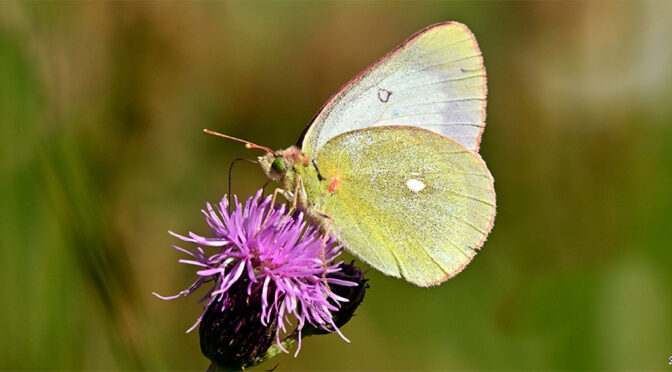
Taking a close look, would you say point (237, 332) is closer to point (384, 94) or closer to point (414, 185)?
point (414, 185)

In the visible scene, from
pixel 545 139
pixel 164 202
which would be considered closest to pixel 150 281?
pixel 164 202

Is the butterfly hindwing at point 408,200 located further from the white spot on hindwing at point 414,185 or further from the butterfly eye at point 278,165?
the butterfly eye at point 278,165

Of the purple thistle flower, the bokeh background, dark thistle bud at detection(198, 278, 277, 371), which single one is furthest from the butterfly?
the bokeh background

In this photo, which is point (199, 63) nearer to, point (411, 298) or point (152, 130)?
point (152, 130)

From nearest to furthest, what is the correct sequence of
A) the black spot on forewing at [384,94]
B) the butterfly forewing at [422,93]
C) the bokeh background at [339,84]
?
the butterfly forewing at [422,93] < the black spot on forewing at [384,94] < the bokeh background at [339,84]

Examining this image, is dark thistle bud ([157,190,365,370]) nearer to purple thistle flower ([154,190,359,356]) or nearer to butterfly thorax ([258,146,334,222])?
purple thistle flower ([154,190,359,356])

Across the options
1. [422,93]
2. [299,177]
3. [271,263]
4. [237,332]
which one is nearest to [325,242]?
[271,263]

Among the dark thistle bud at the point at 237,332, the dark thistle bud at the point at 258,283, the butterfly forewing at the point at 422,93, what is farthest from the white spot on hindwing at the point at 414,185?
the dark thistle bud at the point at 237,332
